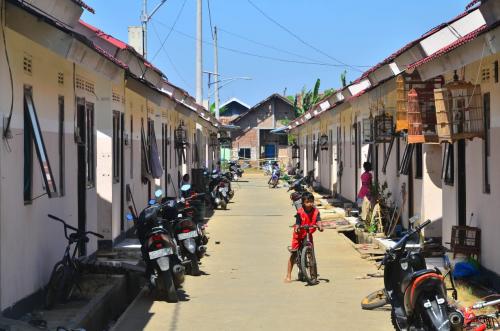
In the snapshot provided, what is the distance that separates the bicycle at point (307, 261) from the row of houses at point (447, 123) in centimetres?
217

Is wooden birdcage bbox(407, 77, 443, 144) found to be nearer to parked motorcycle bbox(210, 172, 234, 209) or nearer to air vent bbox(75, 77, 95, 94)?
air vent bbox(75, 77, 95, 94)

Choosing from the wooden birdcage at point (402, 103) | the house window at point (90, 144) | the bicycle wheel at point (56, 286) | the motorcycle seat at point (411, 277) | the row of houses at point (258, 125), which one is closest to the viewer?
the motorcycle seat at point (411, 277)

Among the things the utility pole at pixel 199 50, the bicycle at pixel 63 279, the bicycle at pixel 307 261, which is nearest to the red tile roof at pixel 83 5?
the bicycle at pixel 63 279

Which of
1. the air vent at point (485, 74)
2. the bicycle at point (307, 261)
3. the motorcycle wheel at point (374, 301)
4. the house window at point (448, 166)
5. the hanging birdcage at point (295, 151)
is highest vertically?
the air vent at point (485, 74)

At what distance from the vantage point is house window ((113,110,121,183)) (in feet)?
47.8

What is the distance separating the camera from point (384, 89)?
16.2 meters

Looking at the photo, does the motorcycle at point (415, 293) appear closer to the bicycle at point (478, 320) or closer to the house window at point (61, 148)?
the bicycle at point (478, 320)

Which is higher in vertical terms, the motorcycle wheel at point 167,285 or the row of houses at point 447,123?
the row of houses at point 447,123

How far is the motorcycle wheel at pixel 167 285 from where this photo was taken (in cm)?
1012

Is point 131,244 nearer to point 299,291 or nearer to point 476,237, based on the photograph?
point 299,291

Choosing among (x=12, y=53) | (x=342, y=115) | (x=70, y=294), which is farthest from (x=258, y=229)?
(x=12, y=53)

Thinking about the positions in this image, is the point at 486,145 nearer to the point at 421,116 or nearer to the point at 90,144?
the point at 421,116

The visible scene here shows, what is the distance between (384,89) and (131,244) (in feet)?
19.4

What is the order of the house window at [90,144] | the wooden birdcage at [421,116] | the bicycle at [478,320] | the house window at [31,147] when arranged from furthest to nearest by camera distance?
the house window at [90,144], the wooden birdcage at [421,116], the house window at [31,147], the bicycle at [478,320]
